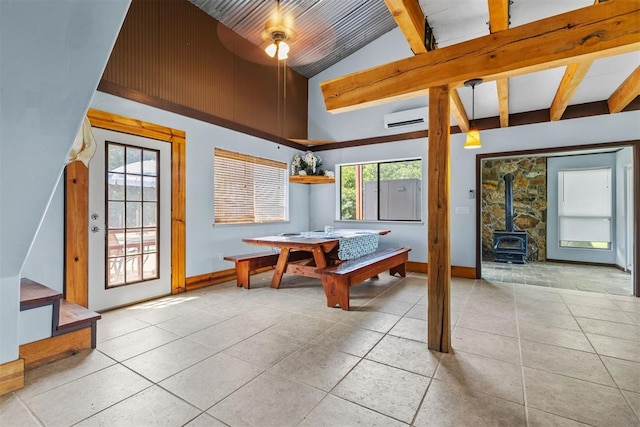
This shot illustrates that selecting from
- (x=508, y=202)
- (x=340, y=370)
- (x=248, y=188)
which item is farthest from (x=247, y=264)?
(x=508, y=202)

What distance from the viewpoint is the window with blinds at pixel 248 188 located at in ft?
14.9

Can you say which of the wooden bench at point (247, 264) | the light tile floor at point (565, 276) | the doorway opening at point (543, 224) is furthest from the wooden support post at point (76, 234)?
the light tile floor at point (565, 276)

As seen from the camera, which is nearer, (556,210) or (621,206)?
(621,206)

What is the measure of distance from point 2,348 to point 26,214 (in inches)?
34.0

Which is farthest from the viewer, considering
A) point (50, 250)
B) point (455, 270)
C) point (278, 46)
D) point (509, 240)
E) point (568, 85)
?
point (509, 240)

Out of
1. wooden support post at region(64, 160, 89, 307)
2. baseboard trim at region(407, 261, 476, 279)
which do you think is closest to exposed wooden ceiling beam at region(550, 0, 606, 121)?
baseboard trim at region(407, 261, 476, 279)

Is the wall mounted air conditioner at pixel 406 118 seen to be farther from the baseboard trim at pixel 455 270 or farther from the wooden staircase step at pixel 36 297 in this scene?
the wooden staircase step at pixel 36 297

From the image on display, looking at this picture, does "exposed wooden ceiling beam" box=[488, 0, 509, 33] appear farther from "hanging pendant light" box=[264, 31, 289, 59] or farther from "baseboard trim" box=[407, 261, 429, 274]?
"baseboard trim" box=[407, 261, 429, 274]

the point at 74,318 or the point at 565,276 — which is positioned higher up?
the point at 74,318

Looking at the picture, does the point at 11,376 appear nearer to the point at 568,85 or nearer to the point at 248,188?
the point at 248,188

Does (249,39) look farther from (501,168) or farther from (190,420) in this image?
(501,168)

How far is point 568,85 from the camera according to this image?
311 centimetres

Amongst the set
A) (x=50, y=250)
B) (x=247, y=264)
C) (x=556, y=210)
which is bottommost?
(x=247, y=264)

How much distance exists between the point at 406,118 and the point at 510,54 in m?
3.24
